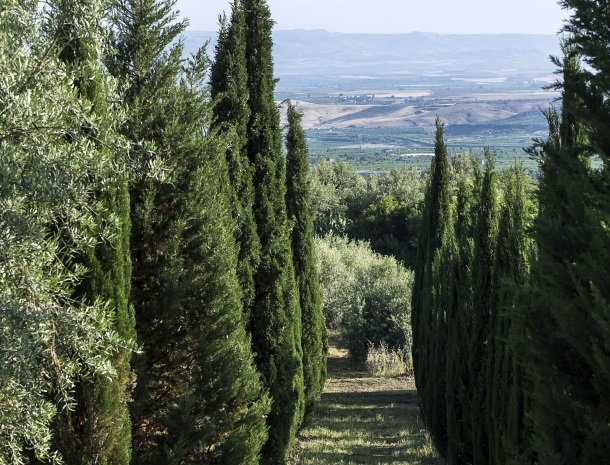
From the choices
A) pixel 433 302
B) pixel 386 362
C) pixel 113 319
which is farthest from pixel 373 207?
pixel 113 319

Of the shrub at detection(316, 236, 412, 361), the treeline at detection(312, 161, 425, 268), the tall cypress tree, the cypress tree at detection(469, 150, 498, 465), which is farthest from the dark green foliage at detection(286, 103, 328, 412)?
the treeline at detection(312, 161, 425, 268)

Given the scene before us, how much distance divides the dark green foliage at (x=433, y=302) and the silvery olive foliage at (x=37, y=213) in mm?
9075

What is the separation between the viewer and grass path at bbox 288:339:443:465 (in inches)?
526

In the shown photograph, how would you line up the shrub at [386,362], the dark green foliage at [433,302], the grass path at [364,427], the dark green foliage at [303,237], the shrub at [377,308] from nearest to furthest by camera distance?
the grass path at [364,427] < the dark green foliage at [433,302] < the dark green foliage at [303,237] < the shrub at [386,362] < the shrub at [377,308]

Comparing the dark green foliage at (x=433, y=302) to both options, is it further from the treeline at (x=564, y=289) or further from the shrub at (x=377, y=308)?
the treeline at (x=564, y=289)

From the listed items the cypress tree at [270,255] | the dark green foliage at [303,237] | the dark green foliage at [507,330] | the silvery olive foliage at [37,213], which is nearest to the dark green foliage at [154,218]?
the silvery olive foliage at [37,213]

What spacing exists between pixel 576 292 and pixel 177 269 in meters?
4.62

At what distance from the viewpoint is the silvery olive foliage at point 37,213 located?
4.80m

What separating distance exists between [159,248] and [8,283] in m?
3.05

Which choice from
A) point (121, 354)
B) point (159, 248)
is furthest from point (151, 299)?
point (121, 354)

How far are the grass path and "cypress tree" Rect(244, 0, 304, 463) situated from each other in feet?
5.05

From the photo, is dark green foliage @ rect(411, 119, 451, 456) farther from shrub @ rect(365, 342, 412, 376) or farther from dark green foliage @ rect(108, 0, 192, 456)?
dark green foliage @ rect(108, 0, 192, 456)

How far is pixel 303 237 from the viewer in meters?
16.2

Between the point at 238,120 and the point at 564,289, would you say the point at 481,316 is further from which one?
the point at 564,289
